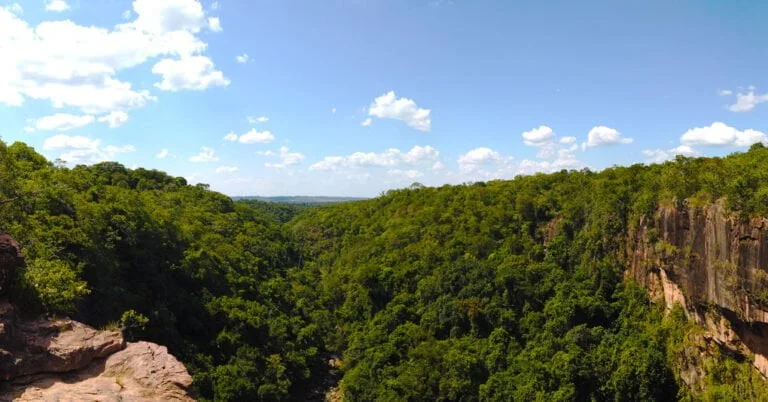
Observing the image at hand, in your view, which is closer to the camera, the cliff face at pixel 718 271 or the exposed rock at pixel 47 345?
the exposed rock at pixel 47 345

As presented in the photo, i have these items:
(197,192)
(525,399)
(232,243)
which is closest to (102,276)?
(525,399)

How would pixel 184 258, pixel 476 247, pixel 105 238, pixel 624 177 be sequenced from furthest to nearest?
1. pixel 476 247
2. pixel 184 258
3. pixel 624 177
4. pixel 105 238

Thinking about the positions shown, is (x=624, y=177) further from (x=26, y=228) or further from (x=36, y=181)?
(x=36, y=181)

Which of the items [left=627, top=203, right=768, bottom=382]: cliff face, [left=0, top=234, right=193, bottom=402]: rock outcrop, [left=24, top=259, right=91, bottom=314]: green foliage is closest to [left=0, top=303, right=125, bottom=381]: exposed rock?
[left=0, top=234, right=193, bottom=402]: rock outcrop

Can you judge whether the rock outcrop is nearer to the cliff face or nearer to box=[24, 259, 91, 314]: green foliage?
box=[24, 259, 91, 314]: green foliage

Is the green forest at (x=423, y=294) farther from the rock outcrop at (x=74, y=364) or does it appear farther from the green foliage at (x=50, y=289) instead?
the rock outcrop at (x=74, y=364)

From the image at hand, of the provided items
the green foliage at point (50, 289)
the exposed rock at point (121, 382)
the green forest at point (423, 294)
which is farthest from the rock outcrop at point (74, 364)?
the green forest at point (423, 294)
